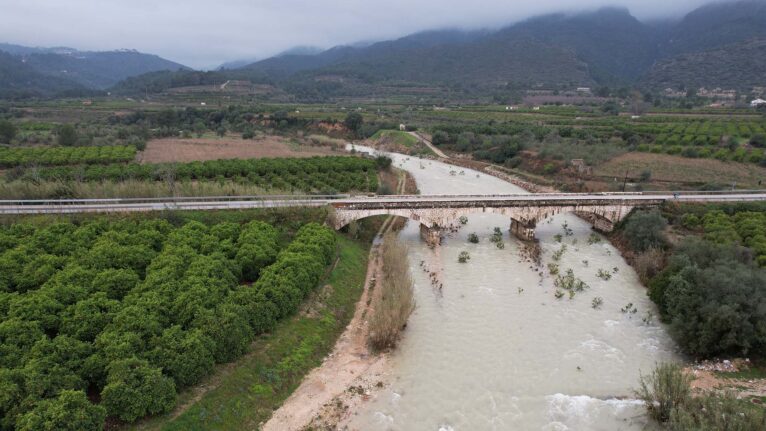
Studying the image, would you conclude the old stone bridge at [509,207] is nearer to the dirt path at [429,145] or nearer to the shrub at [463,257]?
the shrub at [463,257]

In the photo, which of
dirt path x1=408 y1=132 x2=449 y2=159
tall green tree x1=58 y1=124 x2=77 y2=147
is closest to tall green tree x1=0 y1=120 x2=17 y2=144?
tall green tree x1=58 y1=124 x2=77 y2=147

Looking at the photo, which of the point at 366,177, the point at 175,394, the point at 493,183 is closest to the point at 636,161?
the point at 493,183

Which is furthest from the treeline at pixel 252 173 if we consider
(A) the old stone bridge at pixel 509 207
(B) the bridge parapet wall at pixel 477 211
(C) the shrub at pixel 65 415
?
(C) the shrub at pixel 65 415

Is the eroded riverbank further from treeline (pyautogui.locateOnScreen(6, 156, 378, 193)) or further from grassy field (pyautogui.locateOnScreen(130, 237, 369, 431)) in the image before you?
treeline (pyautogui.locateOnScreen(6, 156, 378, 193))

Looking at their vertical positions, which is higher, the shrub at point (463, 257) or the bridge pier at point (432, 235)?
the bridge pier at point (432, 235)

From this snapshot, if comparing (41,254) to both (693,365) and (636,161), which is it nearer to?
(693,365)

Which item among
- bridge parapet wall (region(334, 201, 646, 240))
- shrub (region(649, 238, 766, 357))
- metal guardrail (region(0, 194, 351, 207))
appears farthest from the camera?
bridge parapet wall (region(334, 201, 646, 240))

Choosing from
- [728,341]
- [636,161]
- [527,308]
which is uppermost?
[636,161]
